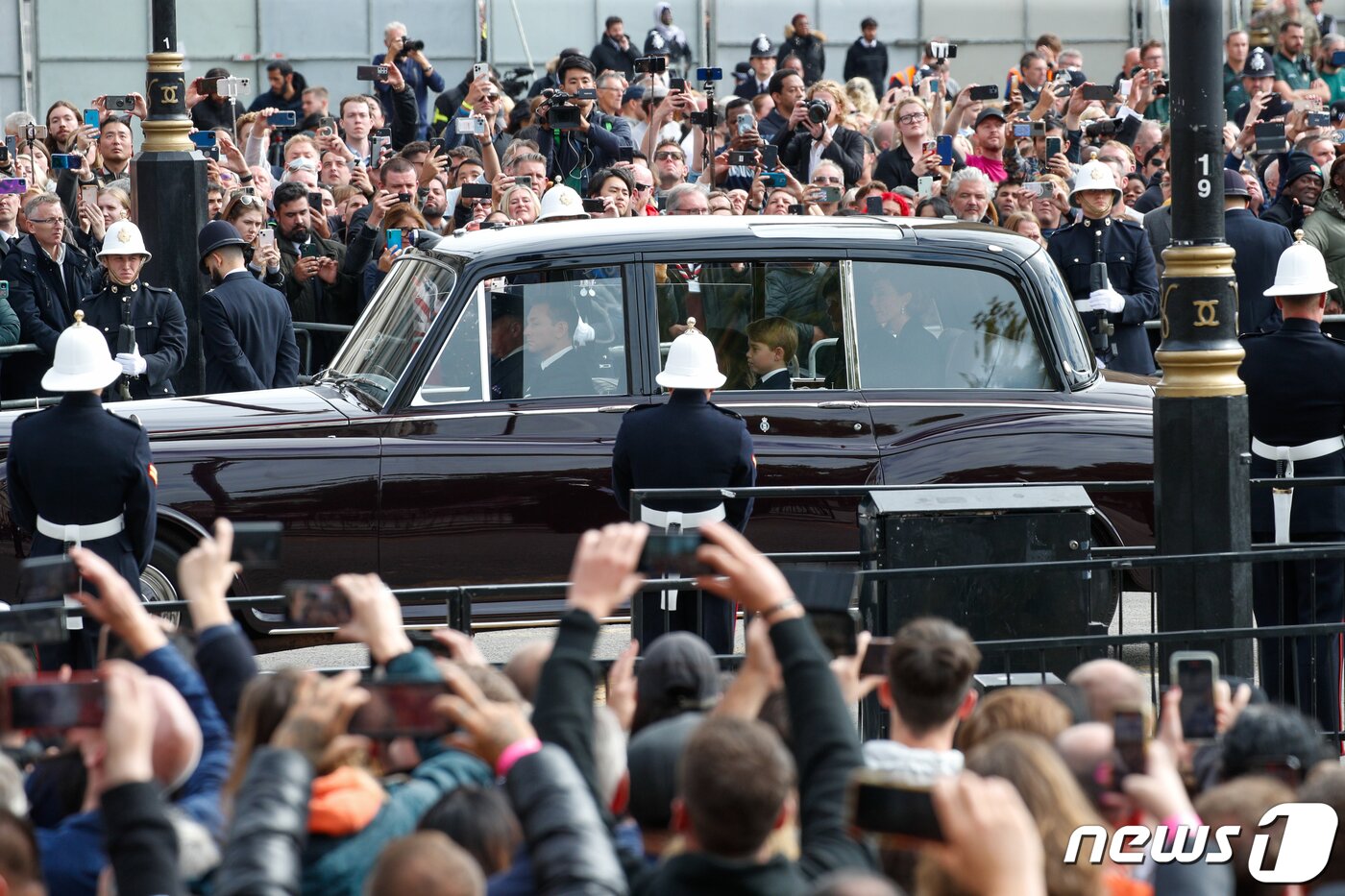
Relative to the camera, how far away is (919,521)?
7637 millimetres

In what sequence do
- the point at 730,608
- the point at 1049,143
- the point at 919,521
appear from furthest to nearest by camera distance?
the point at 1049,143 → the point at 730,608 → the point at 919,521

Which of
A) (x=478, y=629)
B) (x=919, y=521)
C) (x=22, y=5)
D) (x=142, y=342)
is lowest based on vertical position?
(x=478, y=629)

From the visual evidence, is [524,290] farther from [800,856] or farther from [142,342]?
[800,856]

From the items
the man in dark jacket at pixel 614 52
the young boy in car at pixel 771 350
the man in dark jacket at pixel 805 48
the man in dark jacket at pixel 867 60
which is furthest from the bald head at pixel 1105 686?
the man in dark jacket at pixel 867 60

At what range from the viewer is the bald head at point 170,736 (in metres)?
3.93

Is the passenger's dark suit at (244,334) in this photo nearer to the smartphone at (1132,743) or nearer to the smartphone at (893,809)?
the smartphone at (1132,743)

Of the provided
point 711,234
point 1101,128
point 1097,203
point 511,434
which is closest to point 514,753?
point 511,434

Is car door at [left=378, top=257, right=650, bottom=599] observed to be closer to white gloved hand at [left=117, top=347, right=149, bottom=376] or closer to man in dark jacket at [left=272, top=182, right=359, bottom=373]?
white gloved hand at [left=117, top=347, right=149, bottom=376]

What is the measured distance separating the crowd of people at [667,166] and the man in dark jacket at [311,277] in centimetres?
1

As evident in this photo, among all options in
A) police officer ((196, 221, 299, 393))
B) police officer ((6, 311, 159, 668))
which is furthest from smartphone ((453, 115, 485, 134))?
police officer ((6, 311, 159, 668))

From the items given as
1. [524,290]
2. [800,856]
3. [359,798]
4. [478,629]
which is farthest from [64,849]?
[524,290]

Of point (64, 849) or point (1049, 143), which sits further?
point (1049, 143)

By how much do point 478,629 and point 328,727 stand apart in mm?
5209

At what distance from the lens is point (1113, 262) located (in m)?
12.1
